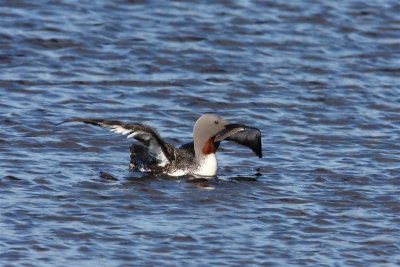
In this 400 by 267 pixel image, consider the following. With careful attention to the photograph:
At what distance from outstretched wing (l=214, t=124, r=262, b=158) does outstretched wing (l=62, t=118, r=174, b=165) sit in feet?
1.84

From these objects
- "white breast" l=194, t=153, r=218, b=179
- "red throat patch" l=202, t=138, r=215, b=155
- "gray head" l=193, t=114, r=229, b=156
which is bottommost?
"white breast" l=194, t=153, r=218, b=179

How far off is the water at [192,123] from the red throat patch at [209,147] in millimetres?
265

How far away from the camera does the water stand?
946cm

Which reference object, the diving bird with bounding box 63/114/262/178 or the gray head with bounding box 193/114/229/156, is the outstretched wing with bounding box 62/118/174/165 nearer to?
the diving bird with bounding box 63/114/262/178

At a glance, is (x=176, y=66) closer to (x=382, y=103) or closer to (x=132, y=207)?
(x=382, y=103)

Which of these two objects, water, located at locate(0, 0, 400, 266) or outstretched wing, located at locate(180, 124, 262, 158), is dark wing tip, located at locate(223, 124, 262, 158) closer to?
outstretched wing, located at locate(180, 124, 262, 158)

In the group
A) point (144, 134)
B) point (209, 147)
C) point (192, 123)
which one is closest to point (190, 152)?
point (209, 147)

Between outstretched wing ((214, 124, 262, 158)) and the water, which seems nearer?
the water

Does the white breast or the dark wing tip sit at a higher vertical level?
the dark wing tip

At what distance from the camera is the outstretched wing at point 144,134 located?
11.2 meters

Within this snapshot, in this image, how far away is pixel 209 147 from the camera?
11.9m

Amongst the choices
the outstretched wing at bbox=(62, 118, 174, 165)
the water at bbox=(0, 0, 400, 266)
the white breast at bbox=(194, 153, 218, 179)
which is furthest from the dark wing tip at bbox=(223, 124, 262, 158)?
the outstretched wing at bbox=(62, 118, 174, 165)

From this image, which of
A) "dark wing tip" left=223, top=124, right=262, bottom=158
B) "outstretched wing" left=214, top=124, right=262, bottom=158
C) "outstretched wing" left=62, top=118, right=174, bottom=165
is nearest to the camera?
"outstretched wing" left=62, top=118, right=174, bottom=165

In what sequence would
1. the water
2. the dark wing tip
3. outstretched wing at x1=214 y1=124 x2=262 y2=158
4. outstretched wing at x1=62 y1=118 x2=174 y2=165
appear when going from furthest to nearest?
1. the dark wing tip
2. outstretched wing at x1=214 y1=124 x2=262 y2=158
3. outstretched wing at x1=62 y1=118 x2=174 y2=165
4. the water
